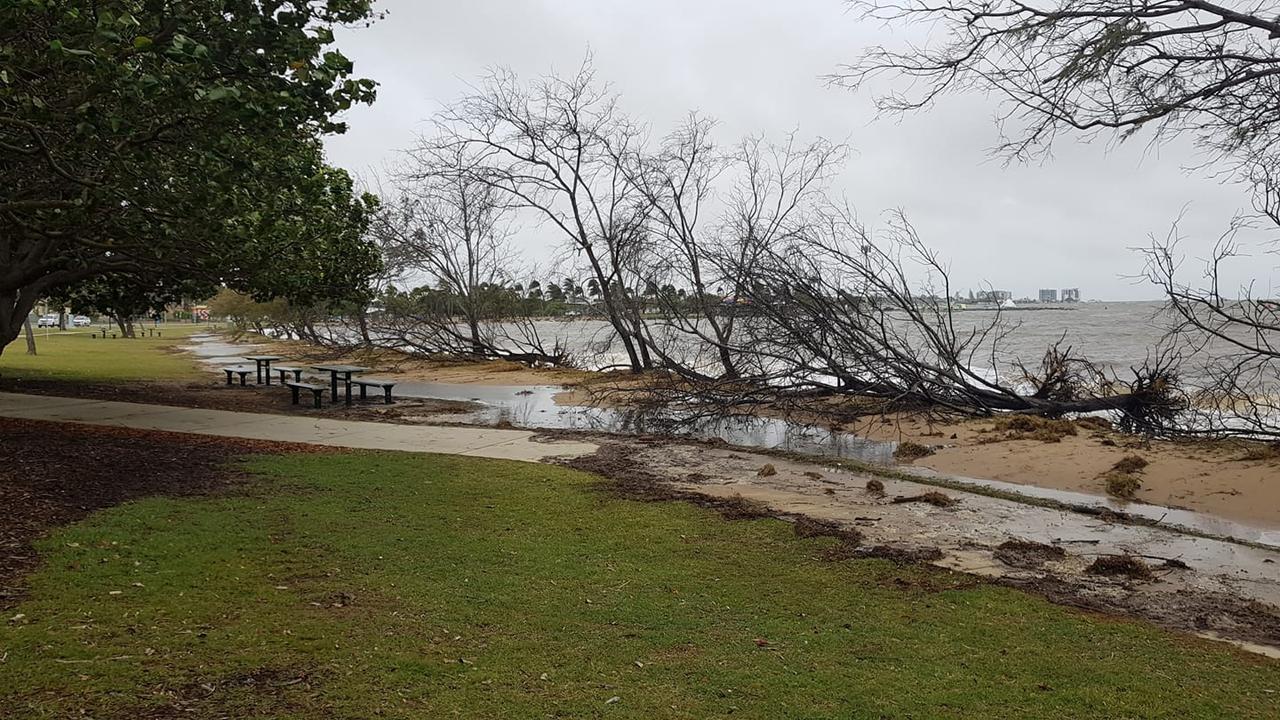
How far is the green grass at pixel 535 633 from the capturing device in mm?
3744

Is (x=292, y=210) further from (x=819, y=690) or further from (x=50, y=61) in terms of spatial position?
(x=819, y=690)

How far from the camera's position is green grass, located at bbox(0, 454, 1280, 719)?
147 inches

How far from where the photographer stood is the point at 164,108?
6.61 metres

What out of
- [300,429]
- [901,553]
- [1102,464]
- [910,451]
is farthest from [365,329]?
[901,553]

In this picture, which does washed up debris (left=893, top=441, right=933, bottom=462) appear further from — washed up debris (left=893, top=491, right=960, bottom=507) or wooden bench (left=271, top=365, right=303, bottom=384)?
wooden bench (left=271, top=365, right=303, bottom=384)

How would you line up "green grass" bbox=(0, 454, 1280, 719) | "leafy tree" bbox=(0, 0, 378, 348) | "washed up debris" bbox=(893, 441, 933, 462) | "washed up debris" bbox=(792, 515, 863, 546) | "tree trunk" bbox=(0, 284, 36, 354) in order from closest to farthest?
"green grass" bbox=(0, 454, 1280, 719) → "leafy tree" bbox=(0, 0, 378, 348) → "washed up debris" bbox=(792, 515, 863, 546) → "washed up debris" bbox=(893, 441, 933, 462) → "tree trunk" bbox=(0, 284, 36, 354)

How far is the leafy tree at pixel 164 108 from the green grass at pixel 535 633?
2.89 meters

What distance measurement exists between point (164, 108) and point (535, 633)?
16.4ft

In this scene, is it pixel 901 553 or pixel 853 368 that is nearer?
pixel 901 553

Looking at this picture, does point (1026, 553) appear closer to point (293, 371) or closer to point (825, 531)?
point (825, 531)

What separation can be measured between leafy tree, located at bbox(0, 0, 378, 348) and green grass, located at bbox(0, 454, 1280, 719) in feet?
9.48

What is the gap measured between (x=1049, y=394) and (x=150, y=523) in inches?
593

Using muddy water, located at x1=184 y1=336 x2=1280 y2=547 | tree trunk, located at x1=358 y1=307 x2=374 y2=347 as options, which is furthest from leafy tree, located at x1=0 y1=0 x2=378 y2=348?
tree trunk, located at x1=358 y1=307 x2=374 y2=347

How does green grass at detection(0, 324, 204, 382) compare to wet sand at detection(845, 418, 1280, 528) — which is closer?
wet sand at detection(845, 418, 1280, 528)
